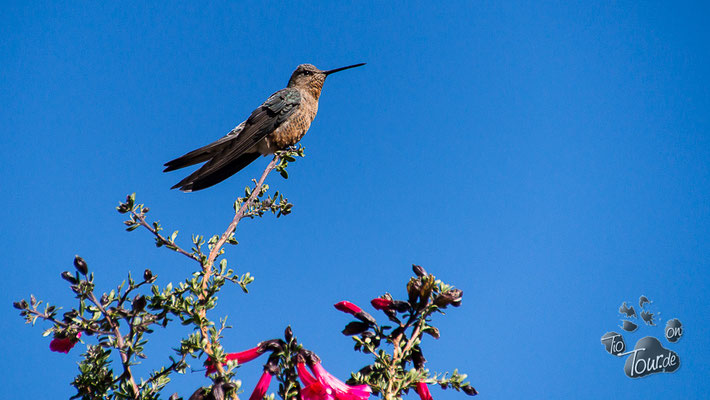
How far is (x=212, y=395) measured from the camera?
1.55 m

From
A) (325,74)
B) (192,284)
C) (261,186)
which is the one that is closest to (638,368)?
(325,74)

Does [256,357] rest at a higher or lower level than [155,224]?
lower

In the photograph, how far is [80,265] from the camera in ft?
6.05

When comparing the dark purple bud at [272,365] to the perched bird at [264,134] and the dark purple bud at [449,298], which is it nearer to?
the dark purple bud at [449,298]

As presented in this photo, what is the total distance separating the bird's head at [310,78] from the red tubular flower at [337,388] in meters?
4.20

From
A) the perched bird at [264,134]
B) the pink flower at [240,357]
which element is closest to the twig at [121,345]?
the pink flower at [240,357]

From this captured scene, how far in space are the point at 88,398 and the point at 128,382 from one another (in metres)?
0.31

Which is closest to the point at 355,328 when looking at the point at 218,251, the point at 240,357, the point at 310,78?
the point at 240,357

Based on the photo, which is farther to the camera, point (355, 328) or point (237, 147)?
point (237, 147)

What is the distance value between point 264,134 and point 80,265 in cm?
282

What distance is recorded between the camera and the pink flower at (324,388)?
5.04ft

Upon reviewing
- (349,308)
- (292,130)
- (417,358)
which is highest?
(292,130)

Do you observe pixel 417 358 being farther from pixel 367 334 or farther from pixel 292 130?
pixel 292 130

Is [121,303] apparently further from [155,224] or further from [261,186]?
[261,186]
